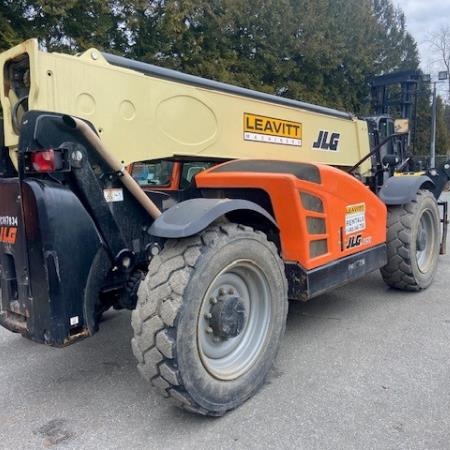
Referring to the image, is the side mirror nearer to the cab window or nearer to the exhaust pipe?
the cab window

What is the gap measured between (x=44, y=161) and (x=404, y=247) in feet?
12.5

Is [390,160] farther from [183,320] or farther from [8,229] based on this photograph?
[8,229]

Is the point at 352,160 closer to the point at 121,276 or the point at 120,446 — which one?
the point at 121,276

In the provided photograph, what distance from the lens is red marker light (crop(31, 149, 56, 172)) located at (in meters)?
A: 2.70

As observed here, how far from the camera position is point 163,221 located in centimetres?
289

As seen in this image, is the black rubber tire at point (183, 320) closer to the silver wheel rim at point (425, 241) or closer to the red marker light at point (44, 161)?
the red marker light at point (44, 161)

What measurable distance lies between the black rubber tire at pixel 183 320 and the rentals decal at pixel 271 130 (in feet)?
4.37

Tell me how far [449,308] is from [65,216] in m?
3.94

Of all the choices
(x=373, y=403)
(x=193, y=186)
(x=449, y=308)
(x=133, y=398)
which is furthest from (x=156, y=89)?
(x=449, y=308)

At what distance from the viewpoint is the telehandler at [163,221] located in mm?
2725

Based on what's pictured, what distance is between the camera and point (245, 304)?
329 centimetres

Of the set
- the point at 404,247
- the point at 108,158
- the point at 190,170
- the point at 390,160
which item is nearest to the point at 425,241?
the point at 404,247

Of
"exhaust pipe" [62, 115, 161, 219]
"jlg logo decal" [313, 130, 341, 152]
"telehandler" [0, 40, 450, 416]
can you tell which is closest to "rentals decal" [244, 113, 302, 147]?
"telehandler" [0, 40, 450, 416]

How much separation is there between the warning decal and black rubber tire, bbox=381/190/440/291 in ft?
2.99
